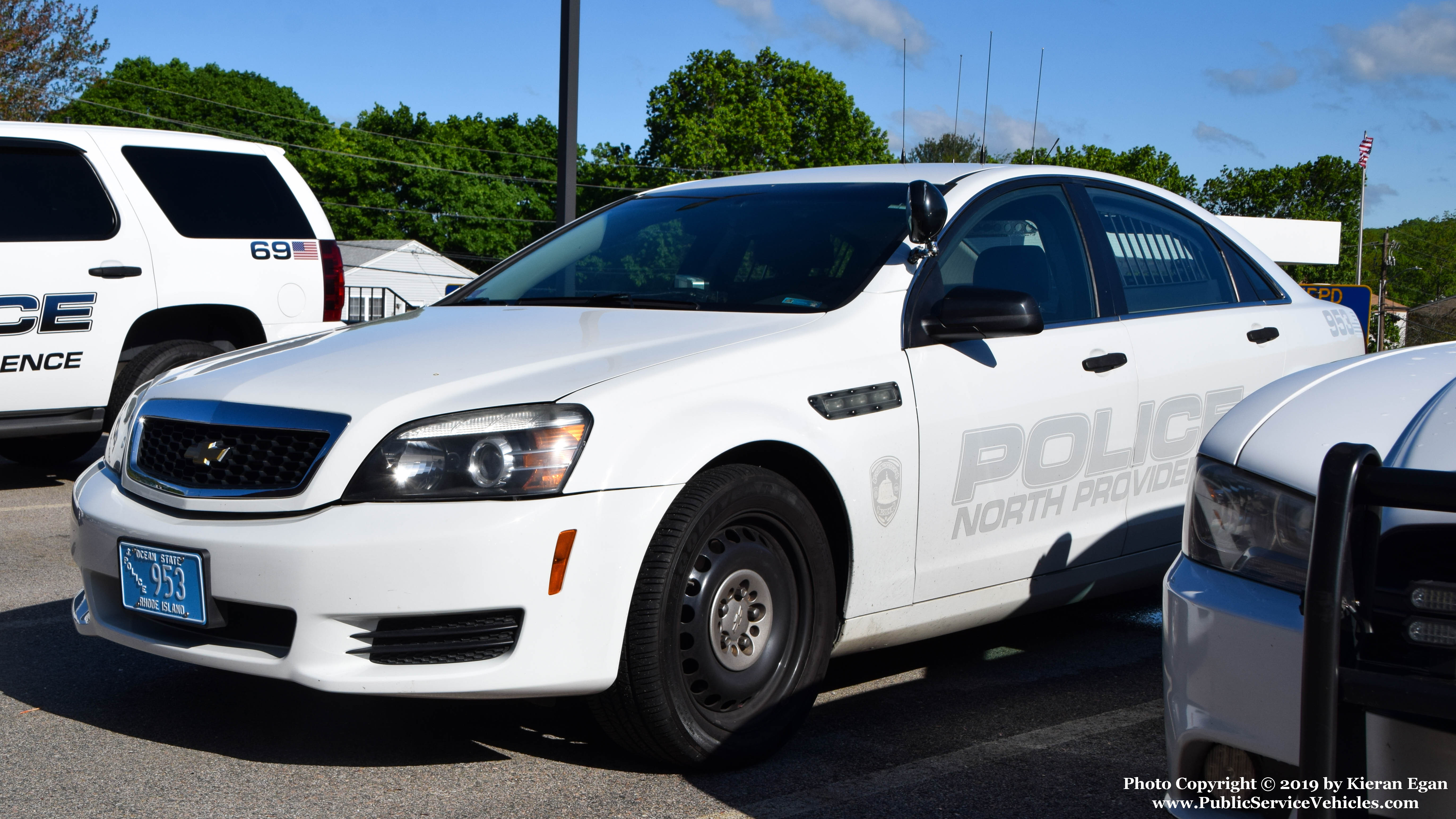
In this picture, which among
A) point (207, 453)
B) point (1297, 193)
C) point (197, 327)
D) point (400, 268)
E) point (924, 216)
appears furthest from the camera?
point (1297, 193)

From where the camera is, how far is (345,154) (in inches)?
2753

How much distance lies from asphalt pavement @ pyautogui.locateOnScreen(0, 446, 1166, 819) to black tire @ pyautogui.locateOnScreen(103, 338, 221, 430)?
9.80 ft

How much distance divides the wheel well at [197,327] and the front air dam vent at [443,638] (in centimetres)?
487

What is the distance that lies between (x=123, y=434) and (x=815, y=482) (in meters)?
1.89

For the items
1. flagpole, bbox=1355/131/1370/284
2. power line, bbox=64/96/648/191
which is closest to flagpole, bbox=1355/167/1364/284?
flagpole, bbox=1355/131/1370/284

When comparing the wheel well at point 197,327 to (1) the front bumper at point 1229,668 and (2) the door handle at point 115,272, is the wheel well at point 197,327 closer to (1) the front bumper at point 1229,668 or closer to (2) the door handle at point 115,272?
(2) the door handle at point 115,272

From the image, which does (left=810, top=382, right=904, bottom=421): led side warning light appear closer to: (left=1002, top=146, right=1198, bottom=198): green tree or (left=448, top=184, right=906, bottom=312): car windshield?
(left=448, top=184, right=906, bottom=312): car windshield

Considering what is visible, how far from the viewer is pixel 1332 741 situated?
1815mm

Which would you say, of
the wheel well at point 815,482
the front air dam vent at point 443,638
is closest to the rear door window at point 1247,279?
the wheel well at point 815,482

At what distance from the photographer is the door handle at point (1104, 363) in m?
4.09

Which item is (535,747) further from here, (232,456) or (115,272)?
(115,272)

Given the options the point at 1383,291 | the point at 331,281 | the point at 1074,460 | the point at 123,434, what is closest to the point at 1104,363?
the point at 1074,460

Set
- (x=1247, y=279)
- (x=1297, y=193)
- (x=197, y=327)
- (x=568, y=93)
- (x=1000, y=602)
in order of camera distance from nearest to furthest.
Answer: (x=1000, y=602)
(x=1247, y=279)
(x=197, y=327)
(x=568, y=93)
(x=1297, y=193)

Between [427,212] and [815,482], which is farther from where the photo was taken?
[427,212]
